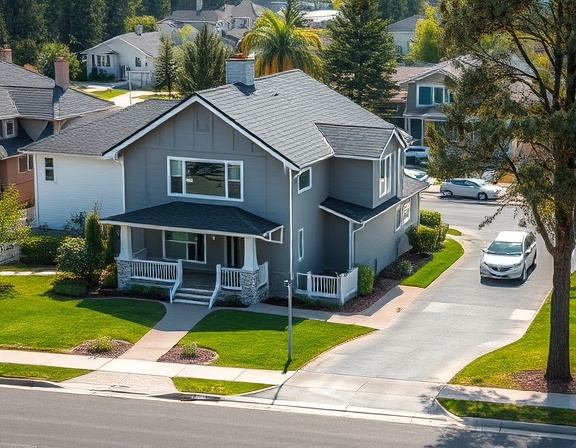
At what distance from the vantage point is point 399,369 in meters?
28.7

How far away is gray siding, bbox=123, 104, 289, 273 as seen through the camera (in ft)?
118

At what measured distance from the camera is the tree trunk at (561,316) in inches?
1061

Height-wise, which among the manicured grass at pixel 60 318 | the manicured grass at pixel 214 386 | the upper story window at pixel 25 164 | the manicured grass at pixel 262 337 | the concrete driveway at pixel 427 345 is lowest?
the concrete driveway at pixel 427 345

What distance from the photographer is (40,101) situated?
5162cm

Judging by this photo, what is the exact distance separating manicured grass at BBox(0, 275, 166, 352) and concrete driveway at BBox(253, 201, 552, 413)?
6.84 m

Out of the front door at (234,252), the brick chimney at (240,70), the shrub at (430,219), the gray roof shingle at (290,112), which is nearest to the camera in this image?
the gray roof shingle at (290,112)

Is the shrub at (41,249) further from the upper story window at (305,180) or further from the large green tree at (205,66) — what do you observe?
the large green tree at (205,66)

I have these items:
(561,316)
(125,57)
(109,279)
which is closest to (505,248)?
(561,316)

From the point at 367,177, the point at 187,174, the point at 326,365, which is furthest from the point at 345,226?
the point at 326,365

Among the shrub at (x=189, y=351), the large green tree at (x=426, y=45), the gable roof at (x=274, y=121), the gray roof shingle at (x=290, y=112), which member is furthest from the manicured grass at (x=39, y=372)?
the large green tree at (x=426, y=45)

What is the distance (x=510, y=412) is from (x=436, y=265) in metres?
17.7

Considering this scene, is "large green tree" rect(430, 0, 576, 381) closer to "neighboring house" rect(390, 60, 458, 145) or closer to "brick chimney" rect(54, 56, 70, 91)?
"brick chimney" rect(54, 56, 70, 91)

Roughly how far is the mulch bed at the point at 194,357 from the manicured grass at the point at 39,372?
2.36 m

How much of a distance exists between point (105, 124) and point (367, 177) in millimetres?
13275
